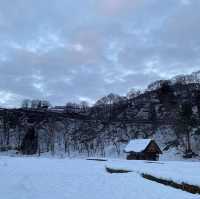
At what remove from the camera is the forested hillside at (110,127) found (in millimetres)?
75688

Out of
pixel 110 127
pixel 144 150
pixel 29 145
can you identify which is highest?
pixel 110 127

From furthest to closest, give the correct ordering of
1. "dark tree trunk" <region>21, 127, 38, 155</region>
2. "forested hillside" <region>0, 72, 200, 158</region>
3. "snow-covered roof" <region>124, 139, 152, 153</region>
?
"dark tree trunk" <region>21, 127, 38, 155</region> → "forested hillside" <region>0, 72, 200, 158</region> → "snow-covered roof" <region>124, 139, 152, 153</region>

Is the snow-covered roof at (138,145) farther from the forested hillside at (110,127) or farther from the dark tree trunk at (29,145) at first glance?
the dark tree trunk at (29,145)

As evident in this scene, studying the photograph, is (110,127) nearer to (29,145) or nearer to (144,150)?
(29,145)

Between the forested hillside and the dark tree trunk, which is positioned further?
the dark tree trunk

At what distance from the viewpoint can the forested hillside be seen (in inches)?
2980

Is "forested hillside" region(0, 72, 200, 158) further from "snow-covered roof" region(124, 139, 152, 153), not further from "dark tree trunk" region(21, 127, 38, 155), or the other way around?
"snow-covered roof" region(124, 139, 152, 153)

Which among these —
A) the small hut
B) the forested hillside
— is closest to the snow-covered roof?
the small hut

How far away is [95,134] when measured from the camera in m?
99.9

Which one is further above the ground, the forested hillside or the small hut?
the forested hillside

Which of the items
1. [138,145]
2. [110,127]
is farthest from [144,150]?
[110,127]

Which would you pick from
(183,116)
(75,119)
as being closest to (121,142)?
(183,116)

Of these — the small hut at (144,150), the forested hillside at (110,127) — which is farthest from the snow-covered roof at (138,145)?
the forested hillside at (110,127)

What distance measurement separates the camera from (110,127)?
106m
